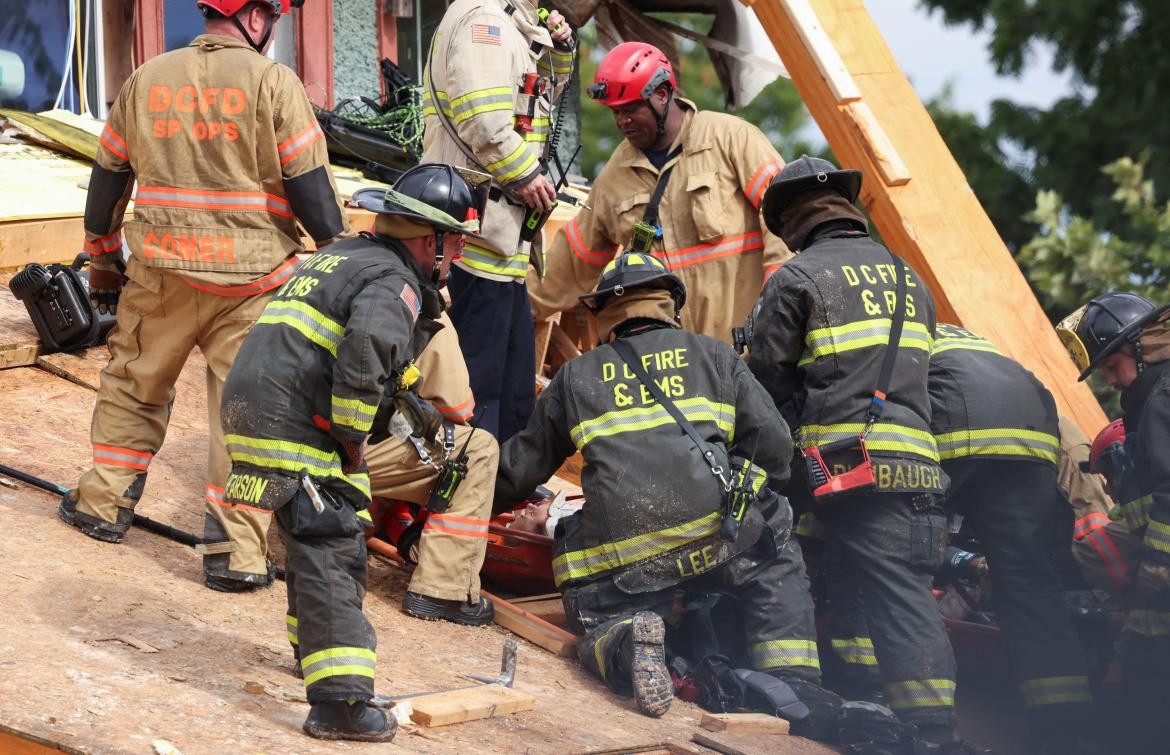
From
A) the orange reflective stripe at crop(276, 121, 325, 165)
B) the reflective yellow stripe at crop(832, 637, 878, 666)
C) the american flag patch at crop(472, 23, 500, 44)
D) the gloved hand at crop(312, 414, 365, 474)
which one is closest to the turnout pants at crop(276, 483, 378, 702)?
the gloved hand at crop(312, 414, 365, 474)

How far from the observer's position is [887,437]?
550 centimetres

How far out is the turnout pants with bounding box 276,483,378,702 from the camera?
4.10 meters

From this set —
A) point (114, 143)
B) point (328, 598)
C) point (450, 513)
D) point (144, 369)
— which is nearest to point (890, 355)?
point (450, 513)

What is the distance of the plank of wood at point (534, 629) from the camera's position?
18.0ft

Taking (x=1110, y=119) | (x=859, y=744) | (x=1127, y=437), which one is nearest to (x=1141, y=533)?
(x=1127, y=437)

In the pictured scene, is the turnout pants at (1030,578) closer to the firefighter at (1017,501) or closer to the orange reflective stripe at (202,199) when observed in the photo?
the firefighter at (1017,501)

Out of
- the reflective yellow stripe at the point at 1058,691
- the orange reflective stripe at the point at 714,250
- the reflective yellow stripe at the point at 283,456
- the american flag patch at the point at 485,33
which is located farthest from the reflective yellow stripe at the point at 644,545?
the american flag patch at the point at 485,33

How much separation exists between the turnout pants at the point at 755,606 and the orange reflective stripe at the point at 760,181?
174cm

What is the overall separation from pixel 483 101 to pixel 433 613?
2145 millimetres

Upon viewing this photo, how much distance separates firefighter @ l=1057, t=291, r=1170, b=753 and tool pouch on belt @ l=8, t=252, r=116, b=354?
457cm

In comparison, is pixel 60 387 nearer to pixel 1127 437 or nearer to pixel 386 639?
pixel 386 639

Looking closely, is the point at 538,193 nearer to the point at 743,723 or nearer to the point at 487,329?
the point at 487,329

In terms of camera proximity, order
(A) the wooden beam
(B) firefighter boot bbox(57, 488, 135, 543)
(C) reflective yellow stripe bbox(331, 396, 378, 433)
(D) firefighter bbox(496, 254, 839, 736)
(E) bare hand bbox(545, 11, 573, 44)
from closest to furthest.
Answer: (C) reflective yellow stripe bbox(331, 396, 378, 433)
(D) firefighter bbox(496, 254, 839, 736)
(B) firefighter boot bbox(57, 488, 135, 543)
(E) bare hand bbox(545, 11, 573, 44)
(A) the wooden beam

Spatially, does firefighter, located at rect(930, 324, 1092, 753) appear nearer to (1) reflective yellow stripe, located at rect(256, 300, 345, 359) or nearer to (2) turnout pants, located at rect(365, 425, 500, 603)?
(2) turnout pants, located at rect(365, 425, 500, 603)
